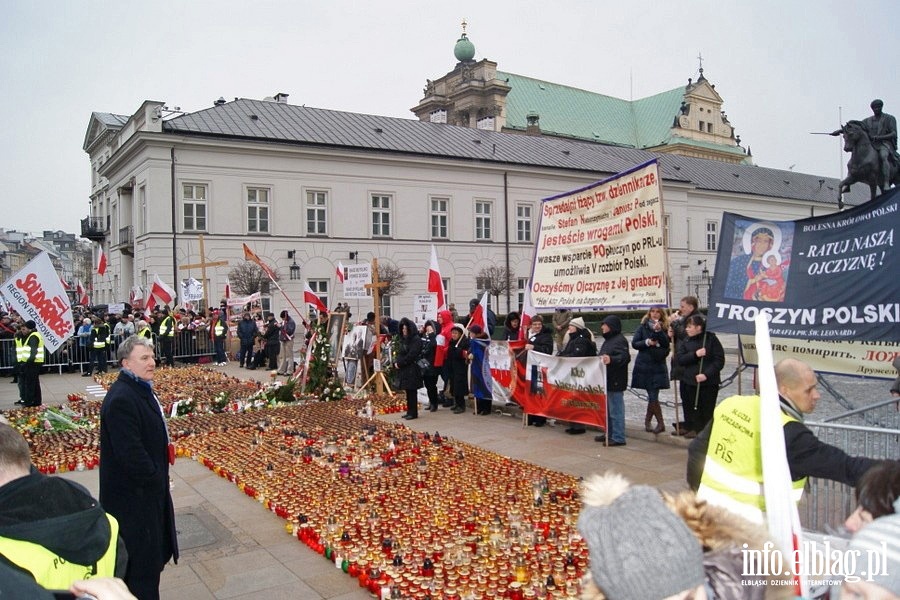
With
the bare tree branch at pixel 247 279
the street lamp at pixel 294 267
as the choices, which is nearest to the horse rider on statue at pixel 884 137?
the bare tree branch at pixel 247 279

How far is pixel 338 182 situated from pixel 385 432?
2938 cm

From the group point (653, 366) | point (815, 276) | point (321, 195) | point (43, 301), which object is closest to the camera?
point (815, 276)

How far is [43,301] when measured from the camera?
38.9ft

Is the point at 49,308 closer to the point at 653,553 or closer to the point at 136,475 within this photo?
the point at 136,475

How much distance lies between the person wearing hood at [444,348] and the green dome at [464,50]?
72438mm

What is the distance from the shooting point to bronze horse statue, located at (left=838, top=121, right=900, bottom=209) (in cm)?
1292

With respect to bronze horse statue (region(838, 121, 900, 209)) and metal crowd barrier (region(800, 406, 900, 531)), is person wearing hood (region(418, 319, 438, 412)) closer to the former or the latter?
metal crowd barrier (region(800, 406, 900, 531))

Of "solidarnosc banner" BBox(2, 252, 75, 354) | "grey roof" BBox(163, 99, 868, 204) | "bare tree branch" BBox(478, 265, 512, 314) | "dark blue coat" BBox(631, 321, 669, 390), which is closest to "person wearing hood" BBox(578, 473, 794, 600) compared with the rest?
"dark blue coat" BBox(631, 321, 669, 390)

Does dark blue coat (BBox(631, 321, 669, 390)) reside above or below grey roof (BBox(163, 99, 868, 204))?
below

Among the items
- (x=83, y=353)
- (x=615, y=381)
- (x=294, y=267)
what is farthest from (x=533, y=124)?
(x=615, y=381)

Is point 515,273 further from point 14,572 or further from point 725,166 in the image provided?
point 14,572

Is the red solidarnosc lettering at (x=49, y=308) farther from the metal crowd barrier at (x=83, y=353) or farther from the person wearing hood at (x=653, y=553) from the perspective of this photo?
the person wearing hood at (x=653, y=553)

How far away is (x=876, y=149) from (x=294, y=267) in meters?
28.3

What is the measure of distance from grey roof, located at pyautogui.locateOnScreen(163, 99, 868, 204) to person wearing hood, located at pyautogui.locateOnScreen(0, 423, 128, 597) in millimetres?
31854
